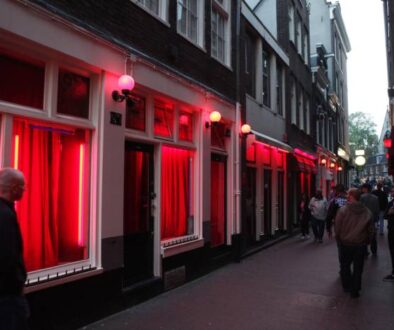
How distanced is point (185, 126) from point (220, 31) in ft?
9.78

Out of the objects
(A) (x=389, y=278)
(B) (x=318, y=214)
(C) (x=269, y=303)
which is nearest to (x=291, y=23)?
(B) (x=318, y=214)

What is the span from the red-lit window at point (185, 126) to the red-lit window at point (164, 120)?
36 centimetres

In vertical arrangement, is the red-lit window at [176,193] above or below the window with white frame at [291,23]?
below

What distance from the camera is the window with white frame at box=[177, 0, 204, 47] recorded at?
27.5ft

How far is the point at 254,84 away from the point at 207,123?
4.67 m

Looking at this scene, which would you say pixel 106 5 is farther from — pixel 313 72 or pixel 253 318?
pixel 313 72

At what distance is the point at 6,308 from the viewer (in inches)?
116

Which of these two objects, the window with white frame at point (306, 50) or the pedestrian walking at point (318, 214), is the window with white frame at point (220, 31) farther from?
the window with white frame at point (306, 50)

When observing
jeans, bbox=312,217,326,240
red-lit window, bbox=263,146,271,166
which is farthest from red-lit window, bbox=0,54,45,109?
jeans, bbox=312,217,326,240

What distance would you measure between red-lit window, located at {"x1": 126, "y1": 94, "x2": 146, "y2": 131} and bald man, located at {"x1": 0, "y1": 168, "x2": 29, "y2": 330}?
366 cm

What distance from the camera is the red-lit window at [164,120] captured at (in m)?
7.52

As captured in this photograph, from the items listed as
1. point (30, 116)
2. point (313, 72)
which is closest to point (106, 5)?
point (30, 116)

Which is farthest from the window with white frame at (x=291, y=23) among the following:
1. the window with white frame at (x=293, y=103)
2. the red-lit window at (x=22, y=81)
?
the red-lit window at (x=22, y=81)

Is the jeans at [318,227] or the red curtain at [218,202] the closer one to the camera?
the red curtain at [218,202]
